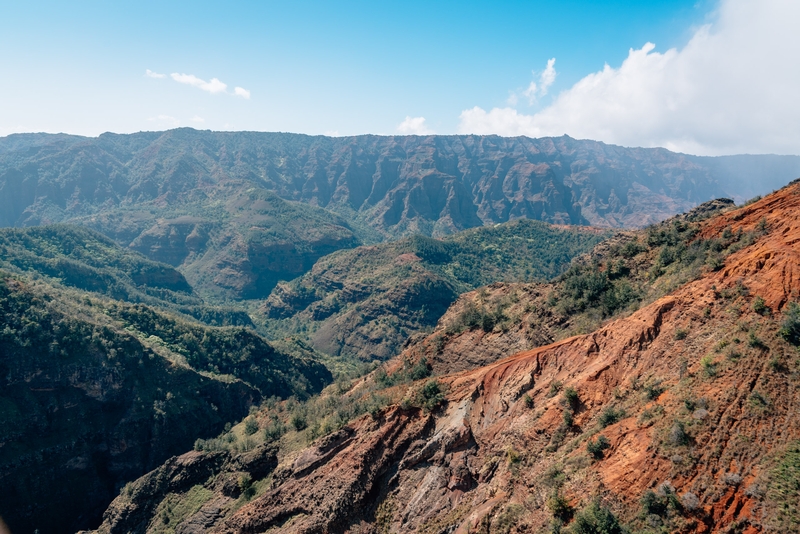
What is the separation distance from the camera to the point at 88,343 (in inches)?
2717

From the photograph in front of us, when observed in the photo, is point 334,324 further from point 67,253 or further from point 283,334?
point 67,253

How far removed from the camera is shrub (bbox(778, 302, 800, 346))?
22797 mm

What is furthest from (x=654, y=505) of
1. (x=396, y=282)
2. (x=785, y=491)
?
(x=396, y=282)

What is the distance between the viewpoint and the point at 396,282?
149 metres

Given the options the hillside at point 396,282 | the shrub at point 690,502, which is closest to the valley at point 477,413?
the shrub at point 690,502

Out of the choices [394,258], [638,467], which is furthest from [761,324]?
[394,258]

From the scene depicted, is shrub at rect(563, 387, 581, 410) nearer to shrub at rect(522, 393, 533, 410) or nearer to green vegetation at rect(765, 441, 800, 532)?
shrub at rect(522, 393, 533, 410)

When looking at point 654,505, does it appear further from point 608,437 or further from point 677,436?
point 608,437

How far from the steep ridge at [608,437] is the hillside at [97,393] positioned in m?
31.5

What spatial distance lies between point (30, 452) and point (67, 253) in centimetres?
12712

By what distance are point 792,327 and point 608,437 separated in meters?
10.6

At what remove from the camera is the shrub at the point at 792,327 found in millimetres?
22797

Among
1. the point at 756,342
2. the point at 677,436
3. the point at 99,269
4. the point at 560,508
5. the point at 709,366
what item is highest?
the point at 756,342

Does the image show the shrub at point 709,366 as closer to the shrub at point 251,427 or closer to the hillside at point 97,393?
the shrub at point 251,427
